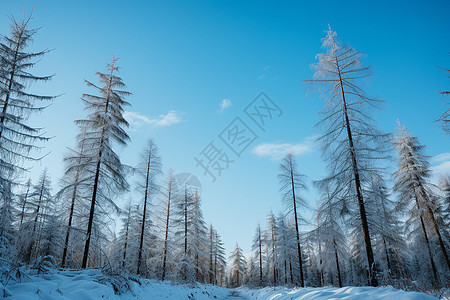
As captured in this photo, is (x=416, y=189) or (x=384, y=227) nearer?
(x=384, y=227)

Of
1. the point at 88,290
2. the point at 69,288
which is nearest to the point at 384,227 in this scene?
the point at 88,290

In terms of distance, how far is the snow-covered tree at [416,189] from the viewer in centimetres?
1656

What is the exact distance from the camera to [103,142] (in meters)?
12.4

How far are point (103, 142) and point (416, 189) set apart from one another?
22422 millimetres

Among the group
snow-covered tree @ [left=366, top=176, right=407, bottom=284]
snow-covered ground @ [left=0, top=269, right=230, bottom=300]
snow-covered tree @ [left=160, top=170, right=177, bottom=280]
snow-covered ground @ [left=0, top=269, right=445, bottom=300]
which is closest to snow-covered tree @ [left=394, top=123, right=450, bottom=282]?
snow-covered tree @ [left=366, top=176, right=407, bottom=284]

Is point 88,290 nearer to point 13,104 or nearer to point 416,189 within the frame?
point 13,104

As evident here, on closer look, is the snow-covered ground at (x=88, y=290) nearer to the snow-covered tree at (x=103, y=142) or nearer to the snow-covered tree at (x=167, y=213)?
the snow-covered tree at (x=103, y=142)

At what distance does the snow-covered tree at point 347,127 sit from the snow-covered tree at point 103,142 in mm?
11417

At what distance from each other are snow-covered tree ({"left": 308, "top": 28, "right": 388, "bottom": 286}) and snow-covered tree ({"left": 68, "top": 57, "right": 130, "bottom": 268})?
11417 millimetres

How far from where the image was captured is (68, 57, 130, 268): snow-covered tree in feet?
40.6

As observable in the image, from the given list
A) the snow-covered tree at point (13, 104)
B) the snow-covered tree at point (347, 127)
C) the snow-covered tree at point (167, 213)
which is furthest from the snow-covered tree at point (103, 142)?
the snow-covered tree at point (347, 127)

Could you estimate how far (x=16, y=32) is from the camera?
42.0 ft

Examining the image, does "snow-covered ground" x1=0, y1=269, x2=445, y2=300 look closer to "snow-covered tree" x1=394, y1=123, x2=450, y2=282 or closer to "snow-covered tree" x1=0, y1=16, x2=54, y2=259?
"snow-covered tree" x1=0, y1=16, x2=54, y2=259

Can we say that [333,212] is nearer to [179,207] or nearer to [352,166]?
[352,166]
